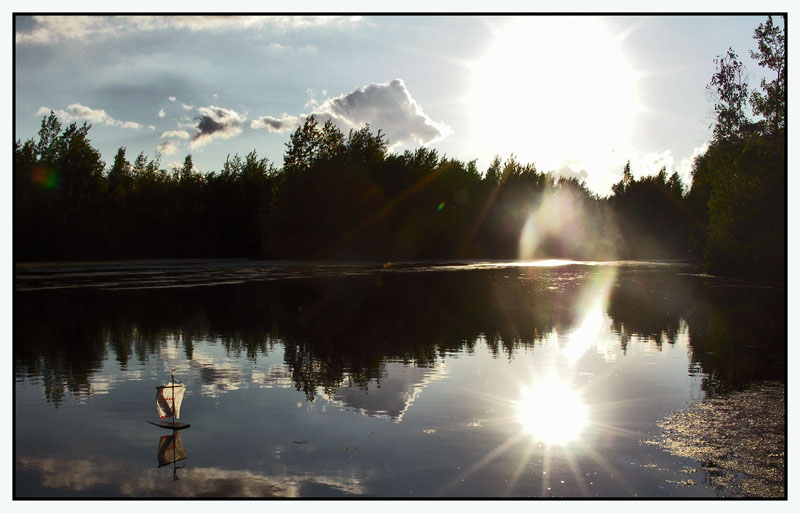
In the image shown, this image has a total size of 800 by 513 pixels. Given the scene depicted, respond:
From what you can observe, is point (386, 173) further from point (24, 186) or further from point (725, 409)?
point (725, 409)

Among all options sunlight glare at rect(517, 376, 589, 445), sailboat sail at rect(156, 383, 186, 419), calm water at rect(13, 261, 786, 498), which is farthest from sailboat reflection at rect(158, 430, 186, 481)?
sunlight glare at rect(517, 376, 589, 445)

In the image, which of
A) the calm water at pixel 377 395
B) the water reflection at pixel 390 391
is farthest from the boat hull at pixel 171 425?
the water reflection at pixel 390 391

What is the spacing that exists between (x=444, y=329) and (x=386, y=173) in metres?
77.3

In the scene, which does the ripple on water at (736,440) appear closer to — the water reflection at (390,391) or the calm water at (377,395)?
the calm water at (377,395)

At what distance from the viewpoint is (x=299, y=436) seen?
340 inches

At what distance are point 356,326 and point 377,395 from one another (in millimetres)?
8473

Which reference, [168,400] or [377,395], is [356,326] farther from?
[168,400]

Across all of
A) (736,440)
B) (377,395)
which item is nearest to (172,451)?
(377,395)

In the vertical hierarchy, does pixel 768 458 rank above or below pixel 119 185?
below

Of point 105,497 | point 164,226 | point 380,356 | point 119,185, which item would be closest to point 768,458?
point 105,497

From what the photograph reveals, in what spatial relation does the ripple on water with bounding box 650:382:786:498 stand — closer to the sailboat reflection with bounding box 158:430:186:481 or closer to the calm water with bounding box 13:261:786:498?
the calm water with bounding box 13:261:786:498

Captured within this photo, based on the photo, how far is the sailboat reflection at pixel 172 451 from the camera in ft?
25.2

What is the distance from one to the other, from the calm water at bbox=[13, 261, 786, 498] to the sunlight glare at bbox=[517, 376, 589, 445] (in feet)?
0.15

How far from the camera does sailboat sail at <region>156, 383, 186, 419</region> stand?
9.02 meters
